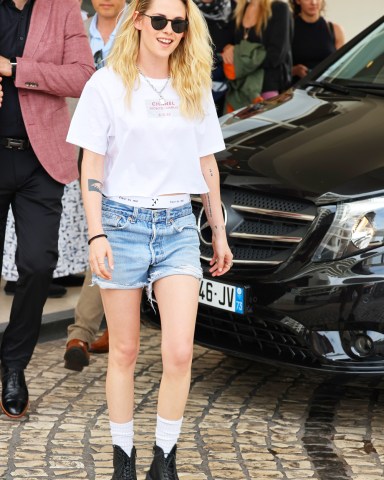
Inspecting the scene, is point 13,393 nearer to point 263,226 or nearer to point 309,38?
point 263,226

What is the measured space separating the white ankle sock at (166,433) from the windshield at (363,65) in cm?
267

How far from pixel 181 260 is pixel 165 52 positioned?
71cm

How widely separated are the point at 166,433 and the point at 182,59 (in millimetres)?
1305

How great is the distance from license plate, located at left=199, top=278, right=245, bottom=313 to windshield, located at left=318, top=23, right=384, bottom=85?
5.30 ft

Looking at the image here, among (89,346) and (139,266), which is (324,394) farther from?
(139,266)

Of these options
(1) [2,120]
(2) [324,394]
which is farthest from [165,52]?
(2) [324,394]

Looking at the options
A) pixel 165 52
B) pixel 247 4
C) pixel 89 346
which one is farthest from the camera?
pixel 247 4

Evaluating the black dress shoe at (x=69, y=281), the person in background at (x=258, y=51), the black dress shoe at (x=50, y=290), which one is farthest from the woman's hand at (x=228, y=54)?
the black dress shoe at (x=50, y=290)

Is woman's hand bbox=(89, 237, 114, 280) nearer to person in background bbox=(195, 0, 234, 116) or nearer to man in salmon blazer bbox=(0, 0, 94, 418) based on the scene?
man in salmon blazer bbox=(0, 0, 94, 418)

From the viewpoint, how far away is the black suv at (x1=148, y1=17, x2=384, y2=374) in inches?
204

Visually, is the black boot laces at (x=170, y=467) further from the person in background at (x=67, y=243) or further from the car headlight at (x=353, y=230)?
the person in background at (x=67, y=243)

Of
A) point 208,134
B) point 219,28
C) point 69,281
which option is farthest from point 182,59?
point 219,28

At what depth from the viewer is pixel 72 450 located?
5055mm

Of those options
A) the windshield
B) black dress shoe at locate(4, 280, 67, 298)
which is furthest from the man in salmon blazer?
black dress shoe at locate(4, 280, 67, 298)
